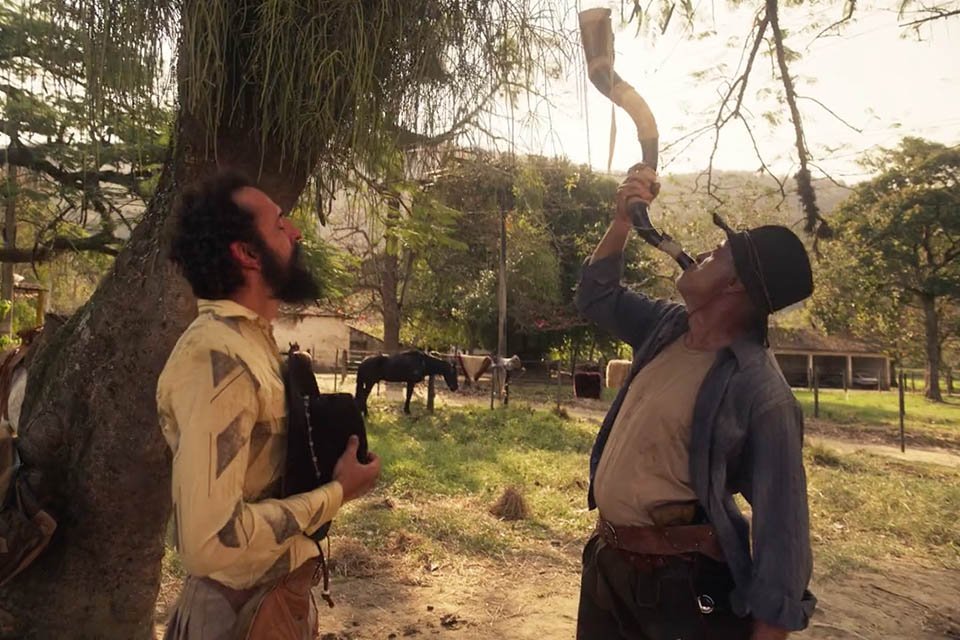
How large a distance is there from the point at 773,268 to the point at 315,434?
55.5 inches

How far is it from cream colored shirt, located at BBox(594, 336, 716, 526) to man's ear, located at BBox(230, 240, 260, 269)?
126cm

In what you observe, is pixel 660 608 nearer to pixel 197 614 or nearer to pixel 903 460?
pixel 197 614

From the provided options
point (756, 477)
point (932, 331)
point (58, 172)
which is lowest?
point (756, 477)

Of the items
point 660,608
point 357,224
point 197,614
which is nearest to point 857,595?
point 660,608

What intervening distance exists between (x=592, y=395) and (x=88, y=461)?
41.9 feet

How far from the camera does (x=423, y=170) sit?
105 inches

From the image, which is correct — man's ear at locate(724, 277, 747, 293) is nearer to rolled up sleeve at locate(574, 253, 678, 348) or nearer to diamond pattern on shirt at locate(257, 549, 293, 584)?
rolled up sleeve at locate(574, 253, 678, 348)

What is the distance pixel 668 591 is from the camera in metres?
2.05

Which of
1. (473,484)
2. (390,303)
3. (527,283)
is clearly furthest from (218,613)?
(527,283)

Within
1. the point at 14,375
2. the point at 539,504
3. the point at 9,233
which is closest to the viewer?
the point at 14,375

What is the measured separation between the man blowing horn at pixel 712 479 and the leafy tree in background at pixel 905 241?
21.6 m

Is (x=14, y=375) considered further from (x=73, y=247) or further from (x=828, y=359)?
(x=828, y=359)

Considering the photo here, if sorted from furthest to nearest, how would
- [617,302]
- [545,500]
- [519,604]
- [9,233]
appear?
[9,233]
[545,500]
[519,604]
[617,302]

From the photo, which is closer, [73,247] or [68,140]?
[68,140]
